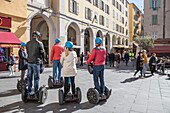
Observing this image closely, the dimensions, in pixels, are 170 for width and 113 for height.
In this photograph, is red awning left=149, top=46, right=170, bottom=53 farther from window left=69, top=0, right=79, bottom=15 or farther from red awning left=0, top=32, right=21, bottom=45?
red awning left=0, top=32, right=21, bottom=45

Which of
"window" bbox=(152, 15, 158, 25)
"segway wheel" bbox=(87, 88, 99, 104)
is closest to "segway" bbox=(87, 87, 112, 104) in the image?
"segway wheel" bbox=(87, 88, 99, 104)

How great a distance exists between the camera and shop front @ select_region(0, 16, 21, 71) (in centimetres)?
1224

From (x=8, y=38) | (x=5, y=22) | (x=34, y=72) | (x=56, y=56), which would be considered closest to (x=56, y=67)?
(x=56, y=56)

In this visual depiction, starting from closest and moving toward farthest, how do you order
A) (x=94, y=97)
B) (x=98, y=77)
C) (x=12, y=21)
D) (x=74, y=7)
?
(x=94, y=97) < (x=98, y=77) < (x=12, y=21) < (x=74, y=7)

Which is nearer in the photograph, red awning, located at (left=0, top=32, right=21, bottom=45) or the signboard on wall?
red awning, located at (left=0, top=32, right=21, bottom=45)

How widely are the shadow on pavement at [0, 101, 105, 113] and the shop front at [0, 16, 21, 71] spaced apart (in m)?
7.86

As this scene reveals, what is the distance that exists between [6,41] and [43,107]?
8.60 meters

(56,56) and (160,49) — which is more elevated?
(160,49)

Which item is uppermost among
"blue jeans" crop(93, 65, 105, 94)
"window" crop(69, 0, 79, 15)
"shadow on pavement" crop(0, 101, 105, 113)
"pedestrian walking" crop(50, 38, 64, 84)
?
"window" crop(69, 0, 79, 15)

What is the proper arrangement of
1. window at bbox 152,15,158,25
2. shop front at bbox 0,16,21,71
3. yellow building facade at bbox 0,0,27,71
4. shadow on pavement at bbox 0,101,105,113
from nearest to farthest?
shadow on pavement at bbox 0,101,105,113, shop front at bbox 0,16,21,71, yellow building facade at bbox 0,0,27,71, window at bbox 152,15,158,25

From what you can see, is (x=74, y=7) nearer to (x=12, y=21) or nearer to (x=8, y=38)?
(x=12, y=21)

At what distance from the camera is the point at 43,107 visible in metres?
4.98

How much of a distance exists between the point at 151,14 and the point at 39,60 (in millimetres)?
30315

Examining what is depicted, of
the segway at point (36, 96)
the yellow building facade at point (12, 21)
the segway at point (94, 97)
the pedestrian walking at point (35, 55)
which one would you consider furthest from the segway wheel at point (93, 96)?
the yellow building facade at point (12, 21)
